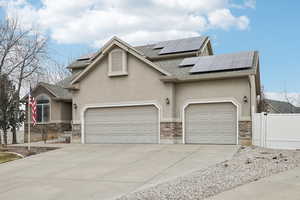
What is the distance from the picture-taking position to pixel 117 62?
17938mm

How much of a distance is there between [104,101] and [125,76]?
2034 mm

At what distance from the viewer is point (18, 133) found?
2811 cm

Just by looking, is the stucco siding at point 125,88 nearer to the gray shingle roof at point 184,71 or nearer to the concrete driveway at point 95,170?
the gray shingle roof at point 184,71

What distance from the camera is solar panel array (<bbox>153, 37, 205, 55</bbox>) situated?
21.7 m

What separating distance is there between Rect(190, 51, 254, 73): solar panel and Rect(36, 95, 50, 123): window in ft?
39.9

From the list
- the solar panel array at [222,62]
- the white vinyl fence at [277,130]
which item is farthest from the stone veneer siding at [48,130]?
the white vinyl fence at [277,130]

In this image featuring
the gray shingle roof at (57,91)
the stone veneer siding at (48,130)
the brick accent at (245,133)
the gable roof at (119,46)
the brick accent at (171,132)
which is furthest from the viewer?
the gray shingle roof at (57,91)

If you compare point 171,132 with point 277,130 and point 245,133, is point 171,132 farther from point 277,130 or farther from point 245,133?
point 277,130

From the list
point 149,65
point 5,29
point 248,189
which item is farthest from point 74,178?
point 5,29

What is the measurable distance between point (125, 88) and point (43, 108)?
8865 millimetres

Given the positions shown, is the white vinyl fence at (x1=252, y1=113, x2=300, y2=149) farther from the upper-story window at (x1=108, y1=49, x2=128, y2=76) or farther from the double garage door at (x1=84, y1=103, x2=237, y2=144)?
the upper-story window at (x1=108, y1=49, x2=128, y2=76)

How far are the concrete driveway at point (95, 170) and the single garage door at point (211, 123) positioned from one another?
7.12 ft

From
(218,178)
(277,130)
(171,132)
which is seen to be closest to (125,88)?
(171,132)

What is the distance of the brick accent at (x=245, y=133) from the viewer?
15.3m
